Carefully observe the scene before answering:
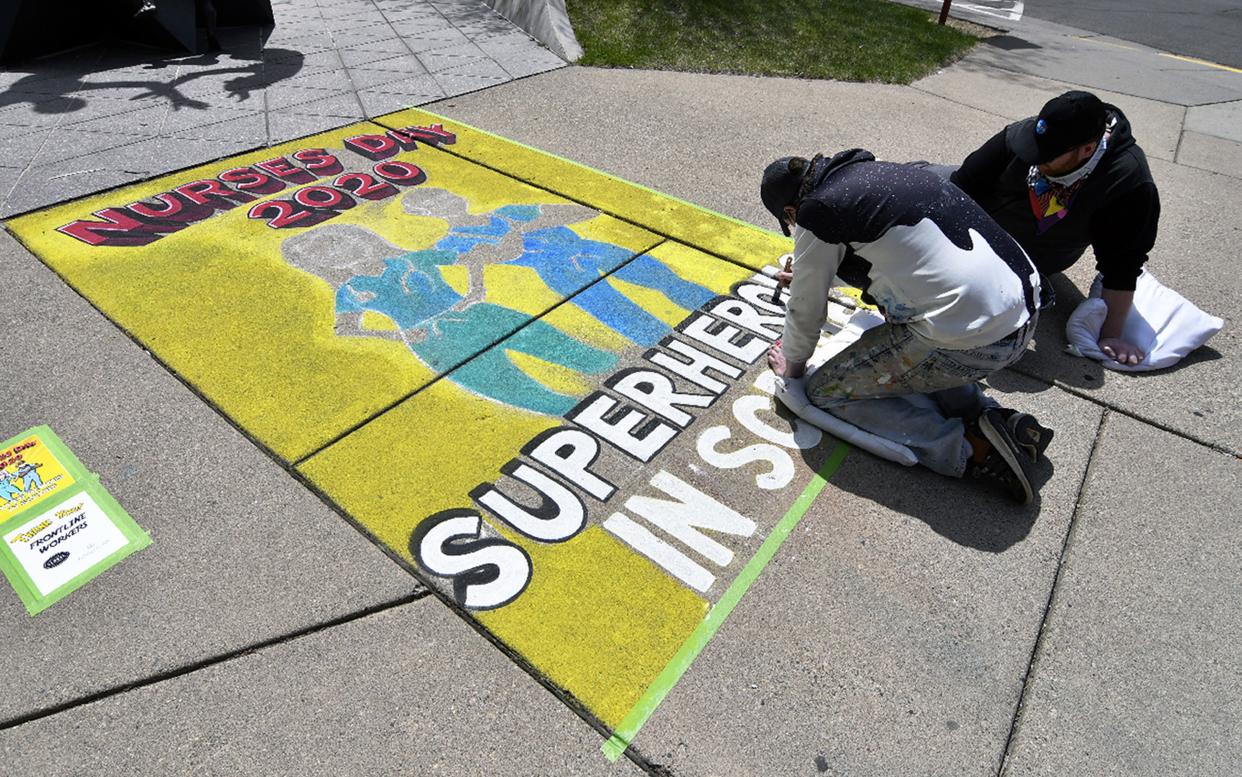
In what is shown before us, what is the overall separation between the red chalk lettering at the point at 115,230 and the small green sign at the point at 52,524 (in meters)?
1.77

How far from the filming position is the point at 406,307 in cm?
403

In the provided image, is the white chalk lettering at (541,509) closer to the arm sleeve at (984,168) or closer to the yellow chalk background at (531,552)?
the yellow chalk background at (531,552)

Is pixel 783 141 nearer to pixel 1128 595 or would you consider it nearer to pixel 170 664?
pixel 1128 595

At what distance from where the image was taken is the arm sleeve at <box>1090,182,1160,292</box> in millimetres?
3584

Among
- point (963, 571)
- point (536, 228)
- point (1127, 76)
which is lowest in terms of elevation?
point (963, 571)

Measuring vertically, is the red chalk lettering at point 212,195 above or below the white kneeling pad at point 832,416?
above

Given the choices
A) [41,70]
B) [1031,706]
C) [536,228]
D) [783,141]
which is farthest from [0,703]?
[41,70]

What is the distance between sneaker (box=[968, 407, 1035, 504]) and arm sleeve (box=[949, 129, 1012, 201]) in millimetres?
1408

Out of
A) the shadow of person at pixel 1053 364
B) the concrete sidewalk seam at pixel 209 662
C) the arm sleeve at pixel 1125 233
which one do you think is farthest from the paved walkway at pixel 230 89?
the arm sleeve at pixel 1125 233

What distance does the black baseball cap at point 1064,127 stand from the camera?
11.0 feet

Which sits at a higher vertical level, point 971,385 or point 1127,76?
point 1127,76

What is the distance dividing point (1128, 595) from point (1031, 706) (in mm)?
695

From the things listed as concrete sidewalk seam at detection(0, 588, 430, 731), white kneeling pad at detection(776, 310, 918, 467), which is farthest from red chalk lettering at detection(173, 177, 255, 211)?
white kneeling pad at detection(776, 310, 918, 467)

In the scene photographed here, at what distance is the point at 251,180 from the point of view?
5.18 m
